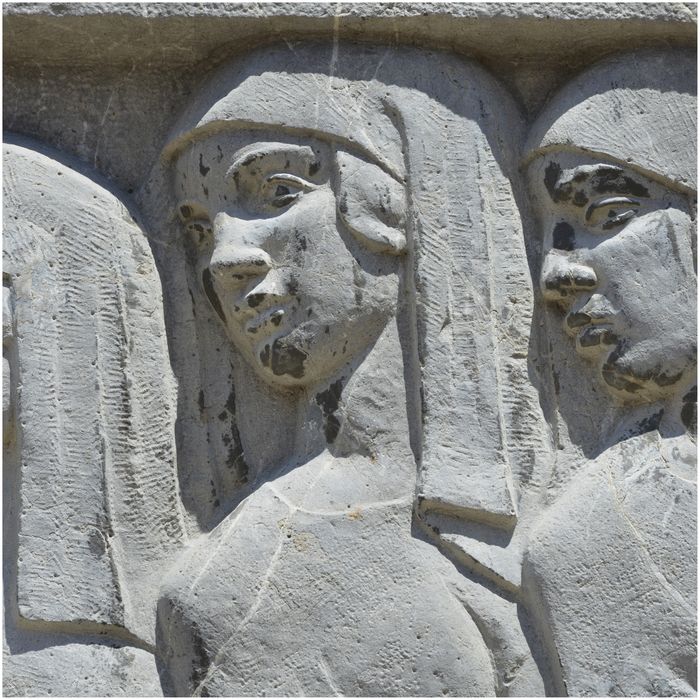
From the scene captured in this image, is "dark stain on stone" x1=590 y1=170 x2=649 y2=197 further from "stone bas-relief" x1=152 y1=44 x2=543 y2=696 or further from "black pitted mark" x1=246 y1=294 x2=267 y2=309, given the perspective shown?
"black pitted mark" x1=246 y1=294 x2=267 y2=309

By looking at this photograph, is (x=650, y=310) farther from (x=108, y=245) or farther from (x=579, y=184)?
(x=108, y=245)

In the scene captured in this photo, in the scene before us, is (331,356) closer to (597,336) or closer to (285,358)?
(285,358)

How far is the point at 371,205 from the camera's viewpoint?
3729 millimetres

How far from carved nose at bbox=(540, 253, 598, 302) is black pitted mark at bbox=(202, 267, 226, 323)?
1.86ft

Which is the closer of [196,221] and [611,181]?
[611,181]

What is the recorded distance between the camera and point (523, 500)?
3.67m

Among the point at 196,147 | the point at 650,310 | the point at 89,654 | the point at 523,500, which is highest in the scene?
the point at 196,147

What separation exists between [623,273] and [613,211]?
0.37 ft

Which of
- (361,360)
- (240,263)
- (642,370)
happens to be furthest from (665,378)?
(240,263)

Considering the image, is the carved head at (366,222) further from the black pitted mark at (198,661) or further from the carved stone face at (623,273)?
the black pitted mark at (198,661)

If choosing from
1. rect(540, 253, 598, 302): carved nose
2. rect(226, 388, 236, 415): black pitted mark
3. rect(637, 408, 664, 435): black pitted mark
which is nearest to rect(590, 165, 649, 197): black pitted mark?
rect(540, 253, 598, 302): carved nose

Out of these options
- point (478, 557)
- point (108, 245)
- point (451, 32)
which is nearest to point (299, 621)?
point (478, 557)

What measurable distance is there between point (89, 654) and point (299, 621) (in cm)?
36

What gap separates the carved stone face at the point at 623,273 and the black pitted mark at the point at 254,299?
48 cm
